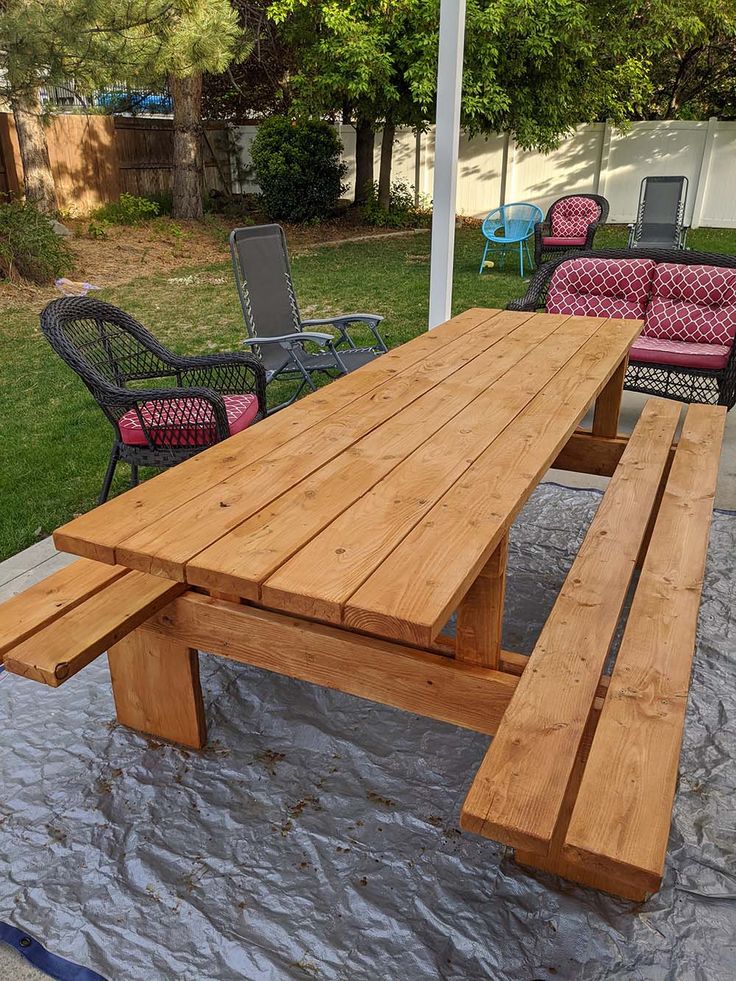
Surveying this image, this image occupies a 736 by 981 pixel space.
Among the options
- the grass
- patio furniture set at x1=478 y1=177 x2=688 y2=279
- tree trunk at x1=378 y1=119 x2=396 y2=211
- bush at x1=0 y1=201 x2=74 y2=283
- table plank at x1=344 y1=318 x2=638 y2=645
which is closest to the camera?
table plank at x1=344 y1=318 x2=638 y2=645

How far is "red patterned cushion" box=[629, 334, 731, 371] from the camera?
414 centimetres

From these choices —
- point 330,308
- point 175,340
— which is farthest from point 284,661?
point 330,308

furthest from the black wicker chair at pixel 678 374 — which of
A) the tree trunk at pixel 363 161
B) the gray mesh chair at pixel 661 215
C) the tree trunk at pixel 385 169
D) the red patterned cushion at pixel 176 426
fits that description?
the tree trunk at pixel 363 161

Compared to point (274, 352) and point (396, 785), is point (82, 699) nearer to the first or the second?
point (396, 785)

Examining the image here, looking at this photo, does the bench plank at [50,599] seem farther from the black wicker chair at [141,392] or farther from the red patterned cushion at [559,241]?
the red patterned cushion at [559,241]

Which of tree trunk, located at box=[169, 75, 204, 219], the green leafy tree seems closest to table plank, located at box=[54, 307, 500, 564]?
the green leafy tree

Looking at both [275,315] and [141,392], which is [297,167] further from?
[141,392]

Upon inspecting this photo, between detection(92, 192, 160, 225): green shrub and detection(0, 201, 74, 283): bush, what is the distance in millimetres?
2738

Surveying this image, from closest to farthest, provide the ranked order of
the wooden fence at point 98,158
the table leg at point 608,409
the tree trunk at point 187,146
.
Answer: the table leg at point 608,409, the wooden fence at point 98,158, the tree trunk at point 187,146

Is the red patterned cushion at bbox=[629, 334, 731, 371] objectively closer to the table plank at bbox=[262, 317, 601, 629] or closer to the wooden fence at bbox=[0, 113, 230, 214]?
the table plank at bbox=[262, 317, 601, 629]

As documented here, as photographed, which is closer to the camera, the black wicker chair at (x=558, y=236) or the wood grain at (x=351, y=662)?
the wood grain at (x=351, y=662)

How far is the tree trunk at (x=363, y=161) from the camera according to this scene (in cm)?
1259

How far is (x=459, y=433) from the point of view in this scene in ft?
6.89

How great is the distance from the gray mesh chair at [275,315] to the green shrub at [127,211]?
24.4 feet
